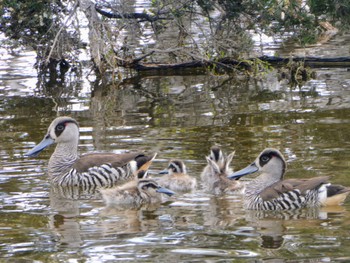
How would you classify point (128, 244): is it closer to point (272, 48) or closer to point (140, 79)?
point (140, 79)

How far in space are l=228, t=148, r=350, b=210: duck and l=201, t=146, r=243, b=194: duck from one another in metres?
0.58

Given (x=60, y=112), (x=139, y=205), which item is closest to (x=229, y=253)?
(x=139, y=205)

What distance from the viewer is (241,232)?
8.69 metres

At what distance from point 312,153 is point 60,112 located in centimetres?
547

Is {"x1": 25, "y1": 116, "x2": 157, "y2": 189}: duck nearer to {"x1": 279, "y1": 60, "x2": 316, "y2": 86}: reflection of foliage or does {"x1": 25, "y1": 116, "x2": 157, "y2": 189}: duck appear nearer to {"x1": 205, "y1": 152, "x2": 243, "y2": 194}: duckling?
{"x1": 205, "y1": 152, "x2": 243, "y2": 194}: duckling

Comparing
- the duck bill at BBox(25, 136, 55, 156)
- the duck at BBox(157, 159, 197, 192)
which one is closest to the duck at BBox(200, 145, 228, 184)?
the duck at BBox(157, 159, 197, 192)

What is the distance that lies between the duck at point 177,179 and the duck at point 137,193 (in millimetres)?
417

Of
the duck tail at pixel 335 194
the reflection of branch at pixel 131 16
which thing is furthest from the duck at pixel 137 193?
the reflection of branch at pixel 131 16

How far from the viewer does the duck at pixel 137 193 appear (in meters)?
10.2

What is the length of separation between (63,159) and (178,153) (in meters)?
1.59

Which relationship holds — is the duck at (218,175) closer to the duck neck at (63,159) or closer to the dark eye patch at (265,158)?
the dark eye patch at (265,158)

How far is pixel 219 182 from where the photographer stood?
10.8 m

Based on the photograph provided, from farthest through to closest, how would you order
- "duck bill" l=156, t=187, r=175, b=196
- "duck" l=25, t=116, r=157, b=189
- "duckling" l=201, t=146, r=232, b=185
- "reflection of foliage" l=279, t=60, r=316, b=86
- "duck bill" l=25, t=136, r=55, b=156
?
"reflection of foliage" l=279, t=60, r=316, b=86
"duck bill" l=25, t=136, r=55, b=156
"duck" l=25, t=116, r=157, b=189
"duckling" l=201, t=146, r=232, b=185
"duck bill" l=156, t=187, r=175, b=196

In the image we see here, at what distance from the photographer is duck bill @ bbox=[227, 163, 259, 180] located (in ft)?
34.3
